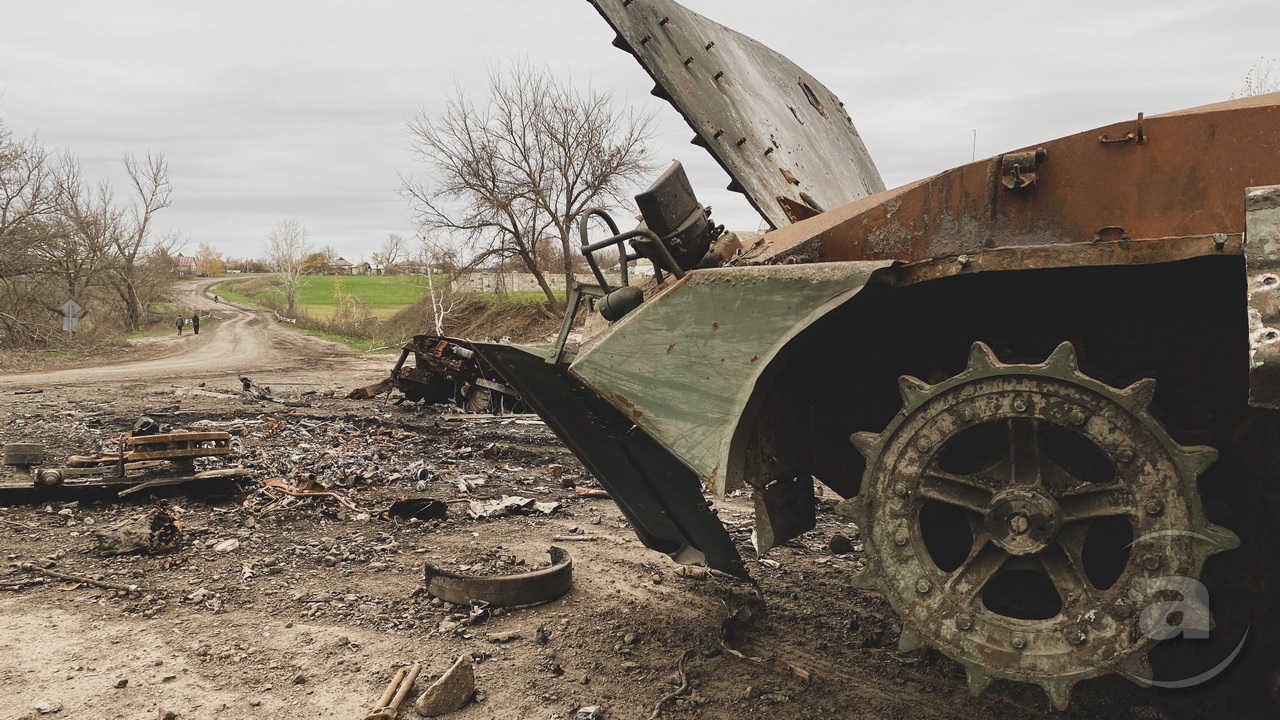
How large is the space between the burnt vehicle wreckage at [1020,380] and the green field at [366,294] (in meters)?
41.9

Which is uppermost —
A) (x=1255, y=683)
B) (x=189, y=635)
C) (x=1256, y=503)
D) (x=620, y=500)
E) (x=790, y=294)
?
(x=790, y=294)

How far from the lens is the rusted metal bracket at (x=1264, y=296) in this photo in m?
1.80

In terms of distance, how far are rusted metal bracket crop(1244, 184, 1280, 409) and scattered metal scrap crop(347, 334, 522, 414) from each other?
35.5 ft

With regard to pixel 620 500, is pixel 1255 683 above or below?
below

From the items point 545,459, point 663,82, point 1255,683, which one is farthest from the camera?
point 545,459

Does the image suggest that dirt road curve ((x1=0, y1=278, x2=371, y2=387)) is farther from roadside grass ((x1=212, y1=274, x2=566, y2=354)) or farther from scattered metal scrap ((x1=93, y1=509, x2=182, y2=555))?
scattered metal scrap ((x1=93, y1=509, x2=182, y2=555))

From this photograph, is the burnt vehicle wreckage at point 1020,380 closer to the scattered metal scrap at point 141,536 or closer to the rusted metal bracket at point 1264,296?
the rusted metal bracket at point 1264,296

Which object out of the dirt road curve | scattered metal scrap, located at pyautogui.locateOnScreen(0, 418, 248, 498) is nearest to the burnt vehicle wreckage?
scattered metal scrap, located at pyautogui.locateOnScreen(0, 418, 248, 498)

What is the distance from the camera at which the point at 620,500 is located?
13.0 ft

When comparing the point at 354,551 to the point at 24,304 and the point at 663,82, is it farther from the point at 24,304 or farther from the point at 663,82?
the point at 24,304

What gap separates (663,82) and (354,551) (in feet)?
11.8

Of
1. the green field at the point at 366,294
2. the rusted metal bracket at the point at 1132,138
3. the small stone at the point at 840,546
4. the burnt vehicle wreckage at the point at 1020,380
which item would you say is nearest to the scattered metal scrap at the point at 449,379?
the small stone at the point at 840,546

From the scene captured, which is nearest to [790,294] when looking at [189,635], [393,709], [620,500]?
[620,500]

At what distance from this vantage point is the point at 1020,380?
Result: 2.16 metres
